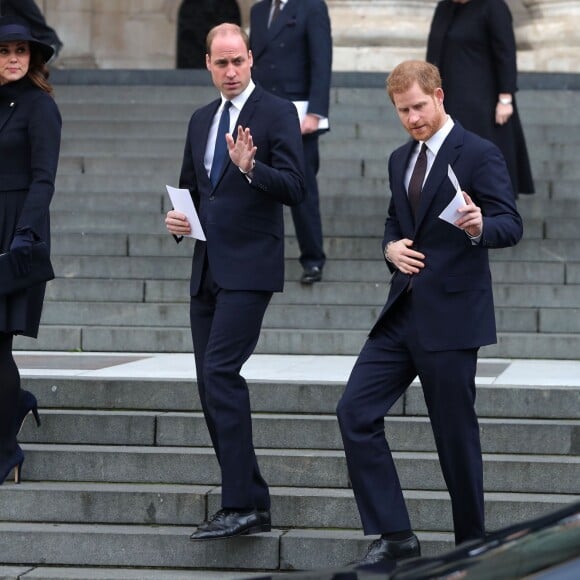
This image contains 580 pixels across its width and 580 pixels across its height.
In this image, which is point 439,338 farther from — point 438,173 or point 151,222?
point 151,222

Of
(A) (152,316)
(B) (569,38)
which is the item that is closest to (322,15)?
(A) (152,316)

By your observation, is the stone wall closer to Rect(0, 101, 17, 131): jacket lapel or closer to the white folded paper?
the white folded paper

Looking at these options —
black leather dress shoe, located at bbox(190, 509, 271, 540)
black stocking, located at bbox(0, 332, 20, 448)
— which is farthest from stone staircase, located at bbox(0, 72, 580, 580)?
black stocking, located at bbox(0, 332, 20, 448)

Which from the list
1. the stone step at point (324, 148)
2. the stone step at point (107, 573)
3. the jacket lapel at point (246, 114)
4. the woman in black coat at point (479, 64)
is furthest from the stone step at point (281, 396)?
the stone step at point (324, 148)

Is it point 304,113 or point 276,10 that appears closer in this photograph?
point 304,113

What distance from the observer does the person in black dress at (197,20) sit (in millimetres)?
21922

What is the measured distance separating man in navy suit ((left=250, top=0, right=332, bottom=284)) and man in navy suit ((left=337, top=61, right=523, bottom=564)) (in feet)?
12.9

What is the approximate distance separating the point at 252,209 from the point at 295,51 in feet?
12.4

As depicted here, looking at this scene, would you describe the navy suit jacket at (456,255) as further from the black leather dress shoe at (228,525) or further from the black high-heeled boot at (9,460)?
the black high-heeled boot at (9,460)

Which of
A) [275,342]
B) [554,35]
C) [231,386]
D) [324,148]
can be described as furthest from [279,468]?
[554,35]

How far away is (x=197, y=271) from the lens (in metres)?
6.52

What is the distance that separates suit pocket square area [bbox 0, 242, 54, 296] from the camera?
6738 millimetres

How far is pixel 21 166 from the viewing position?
275 inches

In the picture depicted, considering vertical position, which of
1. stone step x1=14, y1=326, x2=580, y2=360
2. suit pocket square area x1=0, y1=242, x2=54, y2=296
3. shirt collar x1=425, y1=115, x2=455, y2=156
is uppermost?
shirt collar x1=425, y1=115, x2=455, y2=156
